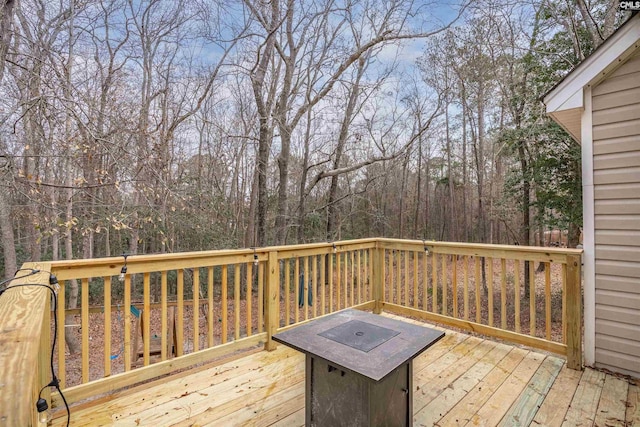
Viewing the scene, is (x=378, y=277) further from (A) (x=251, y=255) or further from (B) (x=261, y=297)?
(A) (x=251, y=255)

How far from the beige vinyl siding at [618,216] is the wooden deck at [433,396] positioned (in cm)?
29

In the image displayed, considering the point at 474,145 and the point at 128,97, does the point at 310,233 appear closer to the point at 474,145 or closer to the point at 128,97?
the point at 128,97

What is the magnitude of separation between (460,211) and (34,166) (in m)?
12.7

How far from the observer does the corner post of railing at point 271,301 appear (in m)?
2.96

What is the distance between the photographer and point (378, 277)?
3.99m

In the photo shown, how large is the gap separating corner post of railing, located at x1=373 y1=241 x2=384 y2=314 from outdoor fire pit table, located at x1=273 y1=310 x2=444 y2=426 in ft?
6.49

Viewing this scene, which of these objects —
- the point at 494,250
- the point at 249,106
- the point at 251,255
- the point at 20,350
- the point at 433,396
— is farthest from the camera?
the point at 249,106

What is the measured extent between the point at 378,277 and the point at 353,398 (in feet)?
8.06

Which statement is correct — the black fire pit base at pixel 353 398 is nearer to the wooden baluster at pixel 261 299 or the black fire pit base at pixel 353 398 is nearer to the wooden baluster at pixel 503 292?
the wooden baluster at pixel 261 299

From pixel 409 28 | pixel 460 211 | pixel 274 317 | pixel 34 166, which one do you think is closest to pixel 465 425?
pixel 274 317

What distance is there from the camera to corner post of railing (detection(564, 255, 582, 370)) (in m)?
2.62

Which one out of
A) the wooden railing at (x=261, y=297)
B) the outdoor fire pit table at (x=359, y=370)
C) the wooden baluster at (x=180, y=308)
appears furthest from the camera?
the wooden baluster at (x=180, y=308)

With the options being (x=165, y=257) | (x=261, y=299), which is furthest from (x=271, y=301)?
(x=165, y=257)

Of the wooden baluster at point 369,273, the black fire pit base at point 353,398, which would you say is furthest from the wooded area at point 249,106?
the black fire pit base at point 353,398
